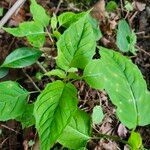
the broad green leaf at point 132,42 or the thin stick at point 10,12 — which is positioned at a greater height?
the thin stick at point 10,12

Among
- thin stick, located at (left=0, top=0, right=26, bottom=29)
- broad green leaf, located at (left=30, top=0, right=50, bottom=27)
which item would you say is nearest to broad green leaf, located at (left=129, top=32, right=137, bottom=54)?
broad green leaf, located at (left=30, top=0, right=50, bottom=27)

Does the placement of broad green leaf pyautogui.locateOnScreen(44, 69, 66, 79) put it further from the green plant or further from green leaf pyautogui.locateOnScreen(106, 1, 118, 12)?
green leaf pyautogui.locateOnScreen(106, 1, 118, 12)

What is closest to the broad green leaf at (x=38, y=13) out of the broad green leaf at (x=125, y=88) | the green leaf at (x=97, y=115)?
the broad green leaf at (x=125, y=88)

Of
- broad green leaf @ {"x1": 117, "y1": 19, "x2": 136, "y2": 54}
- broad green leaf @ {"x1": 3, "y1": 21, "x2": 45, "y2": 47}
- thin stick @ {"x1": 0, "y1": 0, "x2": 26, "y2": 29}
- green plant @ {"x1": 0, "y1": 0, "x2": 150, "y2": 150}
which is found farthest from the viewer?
broad green leaf @ {"x1": 117, "y1": 19, "x2": 136, "y2": 54}

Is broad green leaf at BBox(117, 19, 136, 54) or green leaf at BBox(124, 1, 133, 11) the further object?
green leaf at BBox(124, 1, 133, 11)

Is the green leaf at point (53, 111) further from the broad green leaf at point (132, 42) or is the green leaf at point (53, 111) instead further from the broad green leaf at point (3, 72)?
the broad green leaf at point (132, 42)
